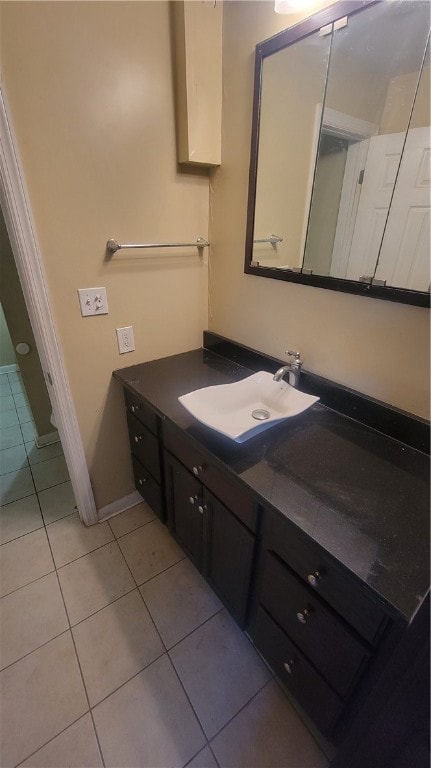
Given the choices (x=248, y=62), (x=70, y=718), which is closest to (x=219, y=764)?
(x=70, y=718)

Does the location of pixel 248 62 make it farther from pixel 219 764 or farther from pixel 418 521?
pixel 219 764

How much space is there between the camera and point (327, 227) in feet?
3.43

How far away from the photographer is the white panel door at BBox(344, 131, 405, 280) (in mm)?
850

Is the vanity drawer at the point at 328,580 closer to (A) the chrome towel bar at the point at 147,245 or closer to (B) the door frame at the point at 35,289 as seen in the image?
(B) the door frame at the point at 35,289

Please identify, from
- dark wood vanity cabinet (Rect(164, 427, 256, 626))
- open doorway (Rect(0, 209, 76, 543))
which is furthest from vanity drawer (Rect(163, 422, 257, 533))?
open doorway (Rect(0, 209, 76, 543))

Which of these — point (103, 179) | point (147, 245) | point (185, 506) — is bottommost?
point (185, 506)

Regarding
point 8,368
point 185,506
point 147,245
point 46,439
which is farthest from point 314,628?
point 8,368

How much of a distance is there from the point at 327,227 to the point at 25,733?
1.88m

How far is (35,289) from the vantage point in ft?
3.70

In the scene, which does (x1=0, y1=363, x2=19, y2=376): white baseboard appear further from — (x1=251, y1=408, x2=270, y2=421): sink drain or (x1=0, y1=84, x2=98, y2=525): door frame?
(x1=251, y1=408, x2=270, y2=421): sink drain

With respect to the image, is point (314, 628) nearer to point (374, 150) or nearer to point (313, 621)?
point (313, 621)

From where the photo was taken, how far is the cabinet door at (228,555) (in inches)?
39.0

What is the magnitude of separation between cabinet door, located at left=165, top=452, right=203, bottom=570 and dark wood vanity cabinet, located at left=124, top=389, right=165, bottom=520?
3.1 inches

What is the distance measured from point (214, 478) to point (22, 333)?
5.61 feet
